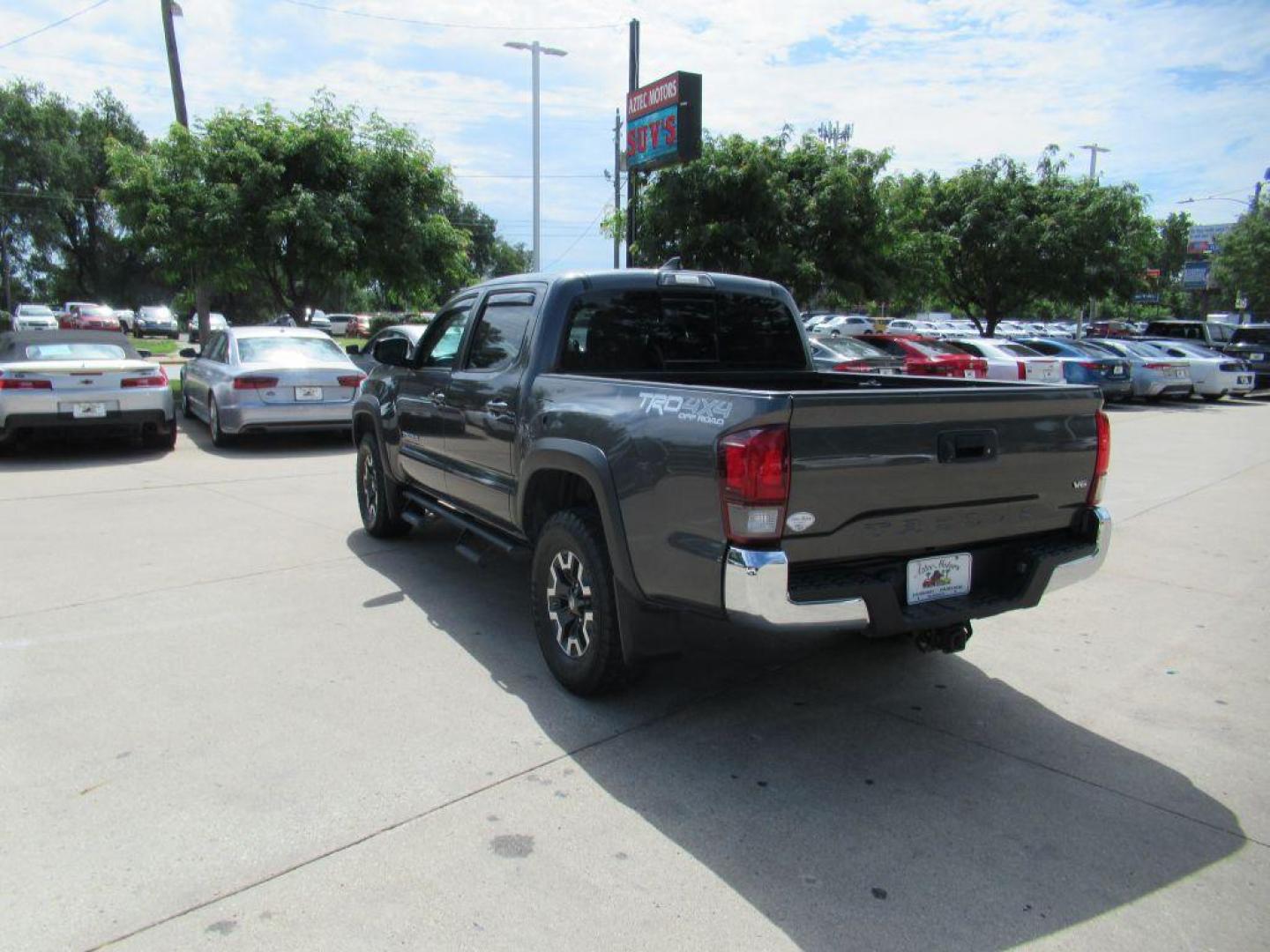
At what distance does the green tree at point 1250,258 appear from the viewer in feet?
107

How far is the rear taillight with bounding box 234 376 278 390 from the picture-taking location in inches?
435

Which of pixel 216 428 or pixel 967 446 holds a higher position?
pixel 967 446

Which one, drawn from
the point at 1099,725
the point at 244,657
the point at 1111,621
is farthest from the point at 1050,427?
the point at 244,657

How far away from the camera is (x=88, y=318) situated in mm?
37125

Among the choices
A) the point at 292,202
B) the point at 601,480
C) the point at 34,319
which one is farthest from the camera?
the point at 34,319

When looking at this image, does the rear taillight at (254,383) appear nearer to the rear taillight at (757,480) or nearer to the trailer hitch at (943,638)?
the trailer hitch at (943,638)

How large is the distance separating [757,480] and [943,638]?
5.00 ft

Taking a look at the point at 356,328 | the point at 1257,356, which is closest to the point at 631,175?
the point at 1257,356

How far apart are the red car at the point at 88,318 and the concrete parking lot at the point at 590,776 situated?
3512cm

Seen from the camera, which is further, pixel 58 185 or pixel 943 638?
pixel 58 185

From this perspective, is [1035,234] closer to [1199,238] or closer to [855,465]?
[855,465]

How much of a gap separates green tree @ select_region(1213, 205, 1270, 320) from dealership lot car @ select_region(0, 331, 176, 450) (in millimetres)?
35131

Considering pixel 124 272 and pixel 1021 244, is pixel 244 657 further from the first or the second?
pixel 124 272

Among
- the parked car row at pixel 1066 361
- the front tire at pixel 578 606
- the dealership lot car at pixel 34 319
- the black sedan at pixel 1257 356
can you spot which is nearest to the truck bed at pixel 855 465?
the front tire at pixel 578 606
